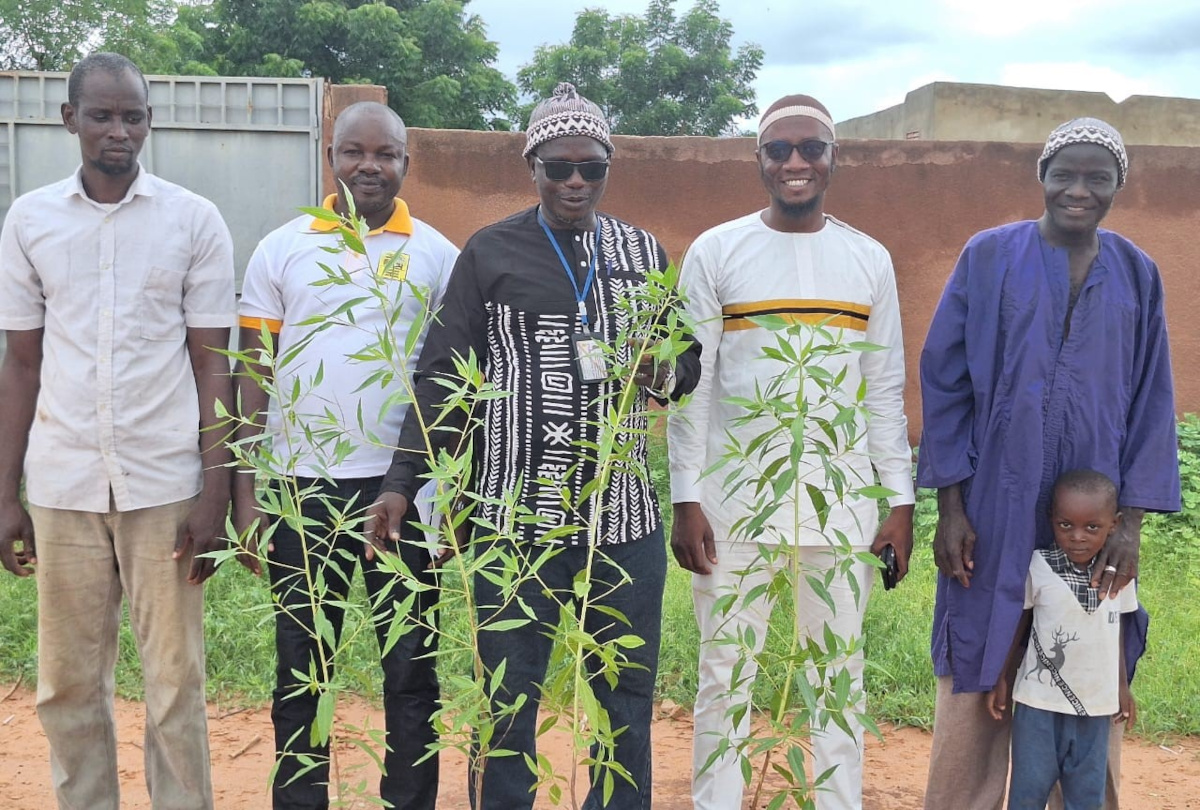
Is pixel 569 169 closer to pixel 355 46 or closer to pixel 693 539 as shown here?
pixel 693 539

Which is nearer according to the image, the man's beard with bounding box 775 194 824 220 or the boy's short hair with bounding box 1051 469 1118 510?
the boy's short hair with bounding box 1051 469 1118 510

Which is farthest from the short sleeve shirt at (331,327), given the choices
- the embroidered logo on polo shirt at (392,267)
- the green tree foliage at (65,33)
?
the green tree foliage at (65,33)

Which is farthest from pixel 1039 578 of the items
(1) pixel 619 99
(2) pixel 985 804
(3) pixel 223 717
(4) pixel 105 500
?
(1) pixel 619 99

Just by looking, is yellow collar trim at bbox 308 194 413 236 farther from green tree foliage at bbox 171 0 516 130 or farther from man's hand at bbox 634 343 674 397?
green tree foliage at bbox 171 0 516 130

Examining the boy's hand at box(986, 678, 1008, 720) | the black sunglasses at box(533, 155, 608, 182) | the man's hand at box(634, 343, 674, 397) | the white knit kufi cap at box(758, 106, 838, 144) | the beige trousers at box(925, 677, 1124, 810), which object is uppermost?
the white knit kufi cap at box(758, 106, 838, 144)

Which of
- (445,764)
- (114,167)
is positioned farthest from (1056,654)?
(114,167)

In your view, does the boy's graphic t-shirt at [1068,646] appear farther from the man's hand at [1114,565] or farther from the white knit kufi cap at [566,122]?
the white knit kufi cap at [566,122]

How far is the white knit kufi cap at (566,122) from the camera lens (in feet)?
8.25

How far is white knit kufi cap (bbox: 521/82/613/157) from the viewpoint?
8.25 feet

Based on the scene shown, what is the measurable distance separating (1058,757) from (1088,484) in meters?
0.61

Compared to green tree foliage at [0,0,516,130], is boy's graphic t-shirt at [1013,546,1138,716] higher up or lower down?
lower down

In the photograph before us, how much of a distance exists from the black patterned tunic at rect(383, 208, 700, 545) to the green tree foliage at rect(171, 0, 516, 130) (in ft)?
41.8

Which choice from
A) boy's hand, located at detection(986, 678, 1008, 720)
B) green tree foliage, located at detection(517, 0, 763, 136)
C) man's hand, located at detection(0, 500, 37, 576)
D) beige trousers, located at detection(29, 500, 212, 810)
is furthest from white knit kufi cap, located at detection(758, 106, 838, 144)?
green tree foliage, located at detection(517, 0, 763, 136)

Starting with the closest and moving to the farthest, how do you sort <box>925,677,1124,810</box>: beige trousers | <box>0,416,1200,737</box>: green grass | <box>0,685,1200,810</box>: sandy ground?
<box>925,677,1124,810</box>: beige trousers → <box>0,685,1200,810</box>: sandy ground → <box>0,416,1200,737</box>: green grass
